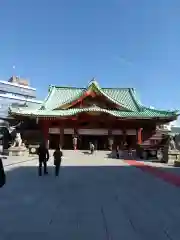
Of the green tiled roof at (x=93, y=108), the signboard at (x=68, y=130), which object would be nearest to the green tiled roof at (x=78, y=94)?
the green tiled roof at (x=93, y=108)

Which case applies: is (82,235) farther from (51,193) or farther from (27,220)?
(51,193)

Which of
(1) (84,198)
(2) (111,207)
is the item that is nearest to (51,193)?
(1) (84,198)

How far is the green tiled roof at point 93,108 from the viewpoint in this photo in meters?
38.8

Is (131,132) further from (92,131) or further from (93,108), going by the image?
(93,108)

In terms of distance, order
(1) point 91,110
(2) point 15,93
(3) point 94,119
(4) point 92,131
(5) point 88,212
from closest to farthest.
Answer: (5) point 88,212
(1) point 91,110
(3) point 94,119
(4) point 92,131
(2) point 15,93

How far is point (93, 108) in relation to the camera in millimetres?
38875

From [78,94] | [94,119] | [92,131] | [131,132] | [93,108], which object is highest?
[78,94]

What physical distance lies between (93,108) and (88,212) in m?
31.9

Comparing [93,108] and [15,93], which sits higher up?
[15,93]

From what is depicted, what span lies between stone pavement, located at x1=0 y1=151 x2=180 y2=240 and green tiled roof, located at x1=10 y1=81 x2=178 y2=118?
27767 millimetres

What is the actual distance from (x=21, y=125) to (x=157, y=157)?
70.3 ft

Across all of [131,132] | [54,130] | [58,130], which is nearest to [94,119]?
[58,130]

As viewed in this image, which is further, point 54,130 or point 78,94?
point 78,94

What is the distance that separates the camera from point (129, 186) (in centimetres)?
1166
